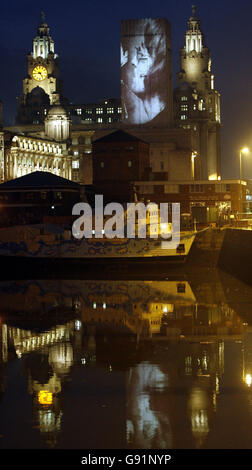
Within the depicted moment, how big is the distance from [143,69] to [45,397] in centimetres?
9983

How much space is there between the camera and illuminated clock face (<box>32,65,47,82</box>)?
17438 centimetres

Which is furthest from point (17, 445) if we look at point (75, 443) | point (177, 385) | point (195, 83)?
point (195, 83)

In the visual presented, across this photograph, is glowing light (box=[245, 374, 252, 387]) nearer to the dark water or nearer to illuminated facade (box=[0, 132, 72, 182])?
the dark water

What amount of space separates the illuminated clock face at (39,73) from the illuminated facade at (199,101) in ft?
101

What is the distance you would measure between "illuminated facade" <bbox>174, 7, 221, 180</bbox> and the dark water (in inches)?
4198

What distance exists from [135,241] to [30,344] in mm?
25467

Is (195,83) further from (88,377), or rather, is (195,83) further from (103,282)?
(88,377)

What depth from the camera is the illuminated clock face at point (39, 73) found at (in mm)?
174375

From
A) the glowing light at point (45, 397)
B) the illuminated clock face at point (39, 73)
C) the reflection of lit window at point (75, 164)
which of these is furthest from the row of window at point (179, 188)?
the illuminated clock face at point (39, 73)

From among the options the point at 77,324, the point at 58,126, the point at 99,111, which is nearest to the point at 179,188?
the point at 77,324

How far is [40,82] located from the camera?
6865 inches

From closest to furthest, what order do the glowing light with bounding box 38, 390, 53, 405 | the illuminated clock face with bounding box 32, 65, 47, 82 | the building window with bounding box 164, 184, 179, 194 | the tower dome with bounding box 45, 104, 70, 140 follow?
the glowing light with bounding box 38, 390, 53, 405
the building window with bounding box 164, 184, 179, 194
the tower dome with bounding box 45, 104, 70, 140
the illuminated clock face with bounding box 32, 65, 47, 82

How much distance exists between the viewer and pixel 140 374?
19031mm

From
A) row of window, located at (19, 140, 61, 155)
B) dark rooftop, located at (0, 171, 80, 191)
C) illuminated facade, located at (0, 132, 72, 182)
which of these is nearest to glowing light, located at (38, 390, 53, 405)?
dark rooftop, located at (0, 171, 80, 191)
